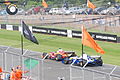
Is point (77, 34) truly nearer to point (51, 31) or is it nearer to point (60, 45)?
point (60, 45)

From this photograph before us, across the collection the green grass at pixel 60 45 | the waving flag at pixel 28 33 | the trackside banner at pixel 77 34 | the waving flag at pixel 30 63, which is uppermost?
the waving flag at pixel 28 33

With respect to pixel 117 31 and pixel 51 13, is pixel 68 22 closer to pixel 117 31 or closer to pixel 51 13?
pixel 117 31

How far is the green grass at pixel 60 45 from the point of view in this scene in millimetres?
31231

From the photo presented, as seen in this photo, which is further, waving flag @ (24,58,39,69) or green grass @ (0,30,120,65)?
green grass @ (0,30,120,65)

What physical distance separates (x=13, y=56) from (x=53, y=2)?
68.0 meters

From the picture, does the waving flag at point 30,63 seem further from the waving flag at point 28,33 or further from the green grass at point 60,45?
the green grass at point 60,45

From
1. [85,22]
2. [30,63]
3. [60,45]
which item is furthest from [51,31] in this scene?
[30,63]

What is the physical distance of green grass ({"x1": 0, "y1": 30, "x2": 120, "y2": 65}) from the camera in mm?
31231

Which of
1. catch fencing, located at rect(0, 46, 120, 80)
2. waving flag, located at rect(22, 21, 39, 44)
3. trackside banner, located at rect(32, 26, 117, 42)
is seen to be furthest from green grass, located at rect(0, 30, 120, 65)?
catch fencing, located at rect(0, 46, 120, 80)

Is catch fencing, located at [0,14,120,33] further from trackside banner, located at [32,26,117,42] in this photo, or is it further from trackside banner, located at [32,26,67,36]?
trackside banner, located at [32,26,67,36]

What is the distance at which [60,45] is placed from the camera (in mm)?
37469

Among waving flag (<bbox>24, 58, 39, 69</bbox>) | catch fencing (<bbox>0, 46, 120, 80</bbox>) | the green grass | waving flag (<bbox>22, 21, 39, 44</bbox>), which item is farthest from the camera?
the green grass

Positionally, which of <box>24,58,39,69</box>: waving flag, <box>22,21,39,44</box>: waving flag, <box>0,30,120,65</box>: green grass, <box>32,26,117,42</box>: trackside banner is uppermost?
<box>22,21,39,44</box>: waving flag

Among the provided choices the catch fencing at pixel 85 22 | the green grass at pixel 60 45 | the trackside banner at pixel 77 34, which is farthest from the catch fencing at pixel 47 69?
the catch fencing at pixel 85 22
